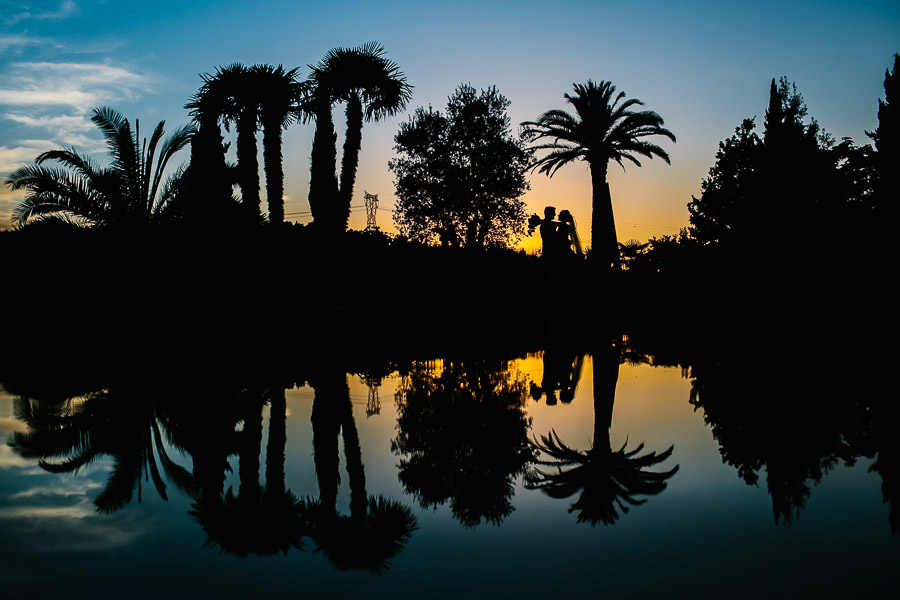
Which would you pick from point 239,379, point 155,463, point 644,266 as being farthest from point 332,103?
point 155,463

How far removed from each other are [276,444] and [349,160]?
2440 cm

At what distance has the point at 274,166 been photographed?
26.5 metres

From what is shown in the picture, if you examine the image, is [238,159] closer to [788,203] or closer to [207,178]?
[207,178]

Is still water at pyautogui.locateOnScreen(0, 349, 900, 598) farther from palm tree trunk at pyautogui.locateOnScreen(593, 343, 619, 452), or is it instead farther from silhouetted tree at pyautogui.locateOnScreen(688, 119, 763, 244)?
silhouetted tree at pyautogui.locateOnScreen(688, 119, 763, 244)

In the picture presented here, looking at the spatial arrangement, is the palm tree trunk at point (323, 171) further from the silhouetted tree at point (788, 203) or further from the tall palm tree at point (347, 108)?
the silhouetted tree at point (788, 203)

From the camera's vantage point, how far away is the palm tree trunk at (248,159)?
25172mm

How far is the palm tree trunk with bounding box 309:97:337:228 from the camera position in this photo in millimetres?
25078

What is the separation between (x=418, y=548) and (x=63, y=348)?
294 inches

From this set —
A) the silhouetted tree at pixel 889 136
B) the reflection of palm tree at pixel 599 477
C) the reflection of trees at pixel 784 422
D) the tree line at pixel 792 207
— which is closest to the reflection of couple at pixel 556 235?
the tree line at pixel 792 207

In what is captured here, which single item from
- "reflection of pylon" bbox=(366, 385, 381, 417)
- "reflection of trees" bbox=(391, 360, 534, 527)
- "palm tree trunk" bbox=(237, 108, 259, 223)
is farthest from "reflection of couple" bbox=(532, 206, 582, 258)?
"palm tree trunk" bbox=(237, 108, 259, 223)

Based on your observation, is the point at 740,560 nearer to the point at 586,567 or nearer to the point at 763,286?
the point at 586,567

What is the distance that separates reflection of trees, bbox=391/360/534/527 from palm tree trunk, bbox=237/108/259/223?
21.0m

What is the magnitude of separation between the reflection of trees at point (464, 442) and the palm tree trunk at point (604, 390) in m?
0.36

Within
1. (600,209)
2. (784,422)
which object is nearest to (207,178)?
(784,422)
